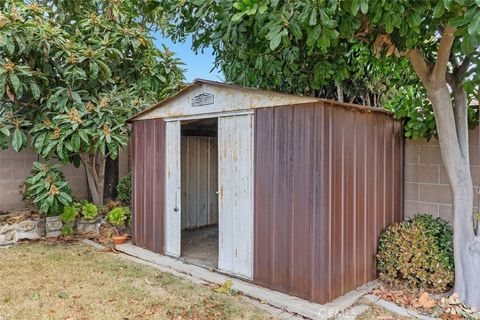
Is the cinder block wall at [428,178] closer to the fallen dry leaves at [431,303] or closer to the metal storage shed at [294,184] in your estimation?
the metal storage shed at [294,184]

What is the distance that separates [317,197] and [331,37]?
159cm

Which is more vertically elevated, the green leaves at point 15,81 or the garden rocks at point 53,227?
the green leaves at point 15,81

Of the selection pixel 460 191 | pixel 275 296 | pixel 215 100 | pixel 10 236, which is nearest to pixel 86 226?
pixel 10 236

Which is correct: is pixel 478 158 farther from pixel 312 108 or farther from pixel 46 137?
pixel 46 137

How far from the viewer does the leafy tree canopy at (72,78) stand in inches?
224

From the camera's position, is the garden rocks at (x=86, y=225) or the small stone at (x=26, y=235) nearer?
the small stone at (x=26, y=235)

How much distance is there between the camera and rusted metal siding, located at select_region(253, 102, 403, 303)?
3.68m

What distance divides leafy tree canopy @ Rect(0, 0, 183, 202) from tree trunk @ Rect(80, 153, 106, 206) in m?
0.02

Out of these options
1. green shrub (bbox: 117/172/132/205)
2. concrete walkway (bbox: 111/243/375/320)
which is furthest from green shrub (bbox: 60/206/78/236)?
concrete walkway (bbox: 111/243/375/320)

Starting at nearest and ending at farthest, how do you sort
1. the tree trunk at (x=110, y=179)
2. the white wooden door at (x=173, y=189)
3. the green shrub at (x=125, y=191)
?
the white wooden door at (x=173, y=189), the green shrub at (x=125, y=191), the tree trunk at (x=110, y=179)

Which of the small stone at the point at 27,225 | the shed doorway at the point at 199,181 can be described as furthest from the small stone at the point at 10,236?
the shed doorway at the point at 199,181

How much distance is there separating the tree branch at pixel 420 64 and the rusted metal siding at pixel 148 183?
348cm

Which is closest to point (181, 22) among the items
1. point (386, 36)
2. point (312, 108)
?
point (312, 108)

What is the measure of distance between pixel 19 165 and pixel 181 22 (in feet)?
13.8
